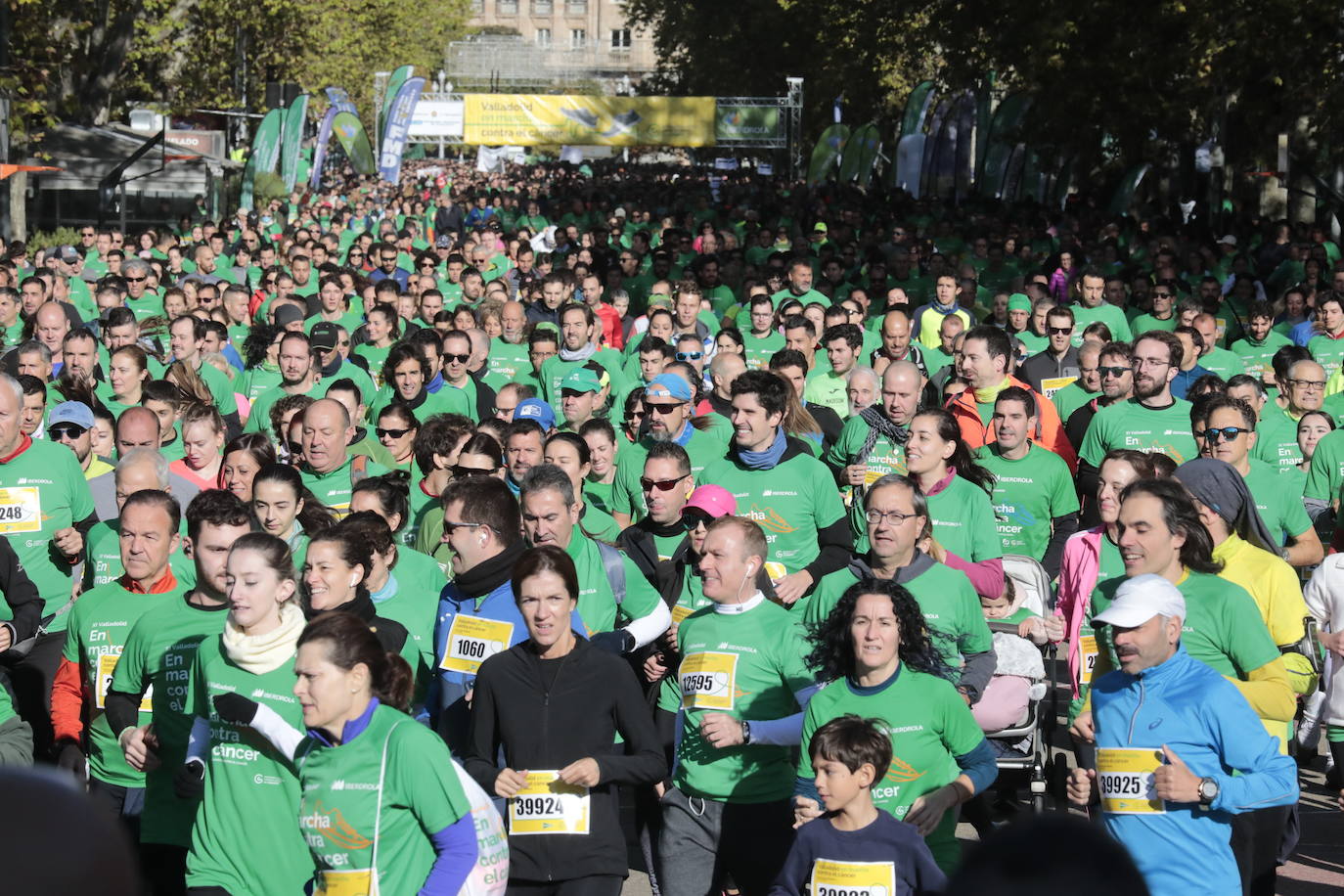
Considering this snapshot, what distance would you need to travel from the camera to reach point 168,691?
591 cm

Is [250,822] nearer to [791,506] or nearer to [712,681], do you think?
[712,681]

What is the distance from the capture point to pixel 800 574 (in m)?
7.15

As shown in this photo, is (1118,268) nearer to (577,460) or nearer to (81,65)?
(577,460)

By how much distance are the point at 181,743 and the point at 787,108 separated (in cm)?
5034

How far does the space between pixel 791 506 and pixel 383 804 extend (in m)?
3.48

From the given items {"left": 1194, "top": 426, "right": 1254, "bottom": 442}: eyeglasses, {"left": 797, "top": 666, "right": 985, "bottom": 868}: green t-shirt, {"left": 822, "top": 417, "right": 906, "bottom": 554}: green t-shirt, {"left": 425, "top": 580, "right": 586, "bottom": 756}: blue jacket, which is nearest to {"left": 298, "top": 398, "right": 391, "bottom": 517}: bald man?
{"left": 822, "top": 417, "right": 906, "bottom": 554}: green t-shirt

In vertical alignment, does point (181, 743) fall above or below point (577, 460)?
below

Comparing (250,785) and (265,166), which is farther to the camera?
(265,166)

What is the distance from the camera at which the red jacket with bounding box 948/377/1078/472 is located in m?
10.1


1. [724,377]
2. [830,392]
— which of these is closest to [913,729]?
[724,377]

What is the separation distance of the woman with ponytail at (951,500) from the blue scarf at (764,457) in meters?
0.61

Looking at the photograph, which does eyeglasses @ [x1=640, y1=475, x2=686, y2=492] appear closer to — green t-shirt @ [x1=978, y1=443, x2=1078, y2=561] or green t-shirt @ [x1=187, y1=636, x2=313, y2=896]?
green t-shirt @ [x1=978, y1=443, x2=1078, y2=561]

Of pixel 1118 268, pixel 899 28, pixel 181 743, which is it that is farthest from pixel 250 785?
pixel 899 28

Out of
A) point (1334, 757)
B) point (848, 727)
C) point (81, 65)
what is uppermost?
point (81, 65)
